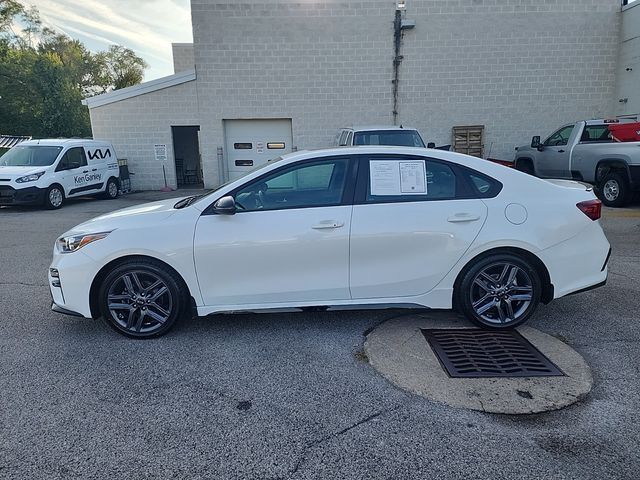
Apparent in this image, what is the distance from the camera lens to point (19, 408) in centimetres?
289

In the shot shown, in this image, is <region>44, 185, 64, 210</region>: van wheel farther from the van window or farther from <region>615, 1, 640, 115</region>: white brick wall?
<region>615, 1, 640, 115</region>: white brick wall

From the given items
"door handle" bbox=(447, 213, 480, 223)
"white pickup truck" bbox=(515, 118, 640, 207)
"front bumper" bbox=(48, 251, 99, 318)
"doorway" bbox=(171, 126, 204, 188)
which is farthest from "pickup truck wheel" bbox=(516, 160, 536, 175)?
"front bumper" bbox=(48, 251, 99, 318)

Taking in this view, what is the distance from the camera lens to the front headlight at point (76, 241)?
3.72m

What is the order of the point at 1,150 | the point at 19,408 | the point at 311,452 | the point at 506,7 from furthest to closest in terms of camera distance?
the point at 1,150, the point at 506,7, the point at 19,408, the point at 311,452

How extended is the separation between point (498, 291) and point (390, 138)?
19.9 ft

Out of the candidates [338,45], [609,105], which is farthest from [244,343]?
[609,105]

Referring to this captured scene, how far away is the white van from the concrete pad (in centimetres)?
1094

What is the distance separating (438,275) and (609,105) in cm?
1473

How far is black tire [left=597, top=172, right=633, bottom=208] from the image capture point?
980 centimetres

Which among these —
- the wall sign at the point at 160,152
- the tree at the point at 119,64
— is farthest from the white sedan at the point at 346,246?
the tree at the point at 119,64

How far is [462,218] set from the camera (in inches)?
148

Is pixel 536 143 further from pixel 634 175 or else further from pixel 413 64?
pixel 413 64

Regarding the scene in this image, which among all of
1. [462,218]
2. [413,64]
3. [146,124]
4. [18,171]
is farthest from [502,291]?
[146,124]

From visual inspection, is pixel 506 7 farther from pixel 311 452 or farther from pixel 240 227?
pixel 311 452
